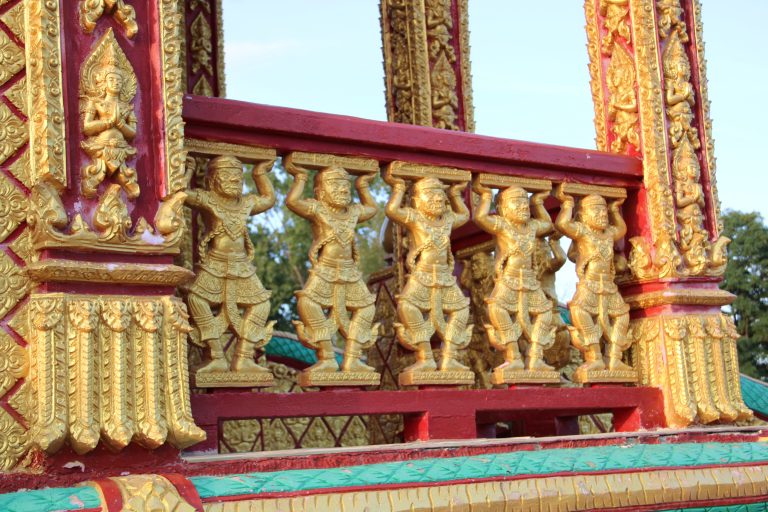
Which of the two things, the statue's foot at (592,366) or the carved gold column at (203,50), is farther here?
the carved gold column at (203,50)

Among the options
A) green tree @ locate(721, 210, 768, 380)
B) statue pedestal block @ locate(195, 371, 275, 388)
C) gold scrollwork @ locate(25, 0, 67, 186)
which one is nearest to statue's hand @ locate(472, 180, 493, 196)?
statue pedestal block @ locate(195, 371, 275, 388)

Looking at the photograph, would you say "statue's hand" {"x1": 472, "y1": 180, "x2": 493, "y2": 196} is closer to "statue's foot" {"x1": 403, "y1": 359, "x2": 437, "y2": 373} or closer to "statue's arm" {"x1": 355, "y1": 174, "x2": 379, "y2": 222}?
"statue's arm" {"x1": 355, "y1": 174, "x2": 379, "y2": 222}

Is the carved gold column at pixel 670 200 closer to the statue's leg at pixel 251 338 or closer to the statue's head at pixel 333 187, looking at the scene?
the statue's head at pixel 333 187

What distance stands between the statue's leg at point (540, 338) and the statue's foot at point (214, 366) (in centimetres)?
139

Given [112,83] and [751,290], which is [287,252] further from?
[112,83]

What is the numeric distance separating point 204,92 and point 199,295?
328 centimetres

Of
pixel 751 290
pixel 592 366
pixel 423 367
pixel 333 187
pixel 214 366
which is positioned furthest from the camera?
pixel 751 290

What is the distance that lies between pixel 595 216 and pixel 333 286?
55.9 inches

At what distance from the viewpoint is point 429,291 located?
175 inches

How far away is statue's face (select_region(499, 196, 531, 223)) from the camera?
15.5ft

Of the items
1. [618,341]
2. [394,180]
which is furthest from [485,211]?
[618,341]

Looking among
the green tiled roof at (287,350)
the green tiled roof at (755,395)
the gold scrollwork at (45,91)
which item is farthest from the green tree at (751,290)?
the gold scrollwork at (45,91)

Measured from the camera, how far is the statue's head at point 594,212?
5.00m

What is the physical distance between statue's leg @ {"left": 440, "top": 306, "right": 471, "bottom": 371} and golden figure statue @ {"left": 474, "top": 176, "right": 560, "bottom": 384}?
16cm
